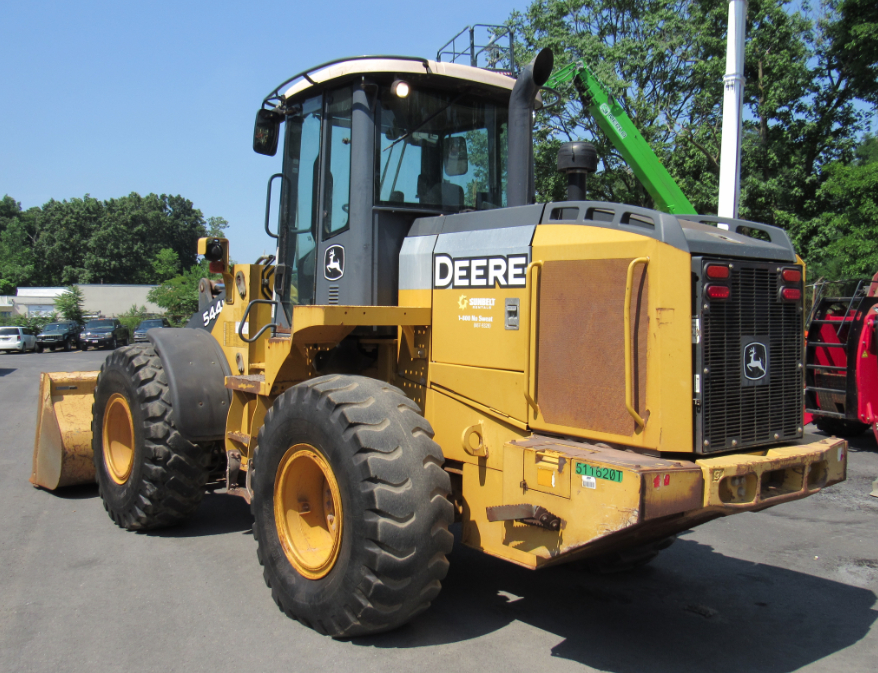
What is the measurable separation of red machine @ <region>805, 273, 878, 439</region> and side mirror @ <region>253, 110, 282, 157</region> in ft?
20.4

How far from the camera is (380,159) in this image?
488 cm

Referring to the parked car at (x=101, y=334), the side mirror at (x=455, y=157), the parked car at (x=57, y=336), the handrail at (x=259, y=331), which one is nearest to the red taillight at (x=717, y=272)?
the side mirror at (x=455, y=157)

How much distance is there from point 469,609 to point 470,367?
4.96 feet

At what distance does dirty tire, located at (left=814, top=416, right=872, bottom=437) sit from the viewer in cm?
1106

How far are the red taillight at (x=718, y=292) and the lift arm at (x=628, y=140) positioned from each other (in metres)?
5.14

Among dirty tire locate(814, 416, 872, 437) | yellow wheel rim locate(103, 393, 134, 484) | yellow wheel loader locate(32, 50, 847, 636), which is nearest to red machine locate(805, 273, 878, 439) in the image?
dirty tire locate(814, 416, 872, 437)

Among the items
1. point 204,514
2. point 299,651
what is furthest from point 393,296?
point 204,514

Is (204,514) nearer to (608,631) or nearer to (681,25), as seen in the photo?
(608,631)

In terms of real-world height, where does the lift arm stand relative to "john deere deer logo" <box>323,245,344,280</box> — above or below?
above

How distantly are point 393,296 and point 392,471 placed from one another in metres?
1.46

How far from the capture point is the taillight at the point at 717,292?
3.74 metres

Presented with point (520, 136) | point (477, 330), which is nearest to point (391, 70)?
point (520, 136)

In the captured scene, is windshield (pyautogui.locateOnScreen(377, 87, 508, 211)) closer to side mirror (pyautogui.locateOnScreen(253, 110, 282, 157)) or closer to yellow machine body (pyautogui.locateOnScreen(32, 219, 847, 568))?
yellow machine body (pyautogui.locateOnScreen(32, 219, 847, 568))

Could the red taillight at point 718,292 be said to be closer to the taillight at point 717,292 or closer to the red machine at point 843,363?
the taillight at point 717,292
